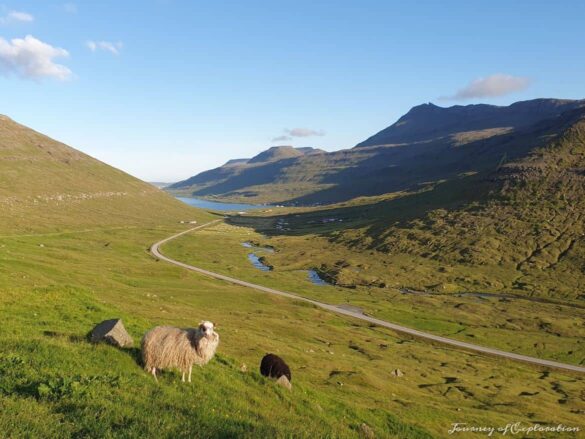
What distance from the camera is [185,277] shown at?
13088 cm

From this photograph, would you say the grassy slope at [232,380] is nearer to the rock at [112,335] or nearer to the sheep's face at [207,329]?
the rock at [112,335]

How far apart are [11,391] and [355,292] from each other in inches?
5850

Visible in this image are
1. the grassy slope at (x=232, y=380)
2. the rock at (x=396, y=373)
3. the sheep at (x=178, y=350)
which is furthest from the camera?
the rock at (x=396, y=373)

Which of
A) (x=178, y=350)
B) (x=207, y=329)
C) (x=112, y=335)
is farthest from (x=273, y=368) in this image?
(x=112, y=335)

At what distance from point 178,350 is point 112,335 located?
15.1 ft

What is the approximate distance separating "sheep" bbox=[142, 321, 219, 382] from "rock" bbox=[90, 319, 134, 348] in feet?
8.62

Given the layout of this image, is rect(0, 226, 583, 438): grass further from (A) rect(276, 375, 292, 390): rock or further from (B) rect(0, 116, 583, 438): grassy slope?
(A) rect(276, 375, 292, 390): rock

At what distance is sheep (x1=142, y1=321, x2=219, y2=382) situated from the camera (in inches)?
813

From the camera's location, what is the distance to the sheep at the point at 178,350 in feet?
67.7

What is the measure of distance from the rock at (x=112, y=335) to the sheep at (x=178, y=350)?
2.63m

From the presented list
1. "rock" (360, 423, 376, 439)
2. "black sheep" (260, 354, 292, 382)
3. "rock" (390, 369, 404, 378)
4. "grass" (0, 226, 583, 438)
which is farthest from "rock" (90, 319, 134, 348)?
"rock" (390, 369, 404, 378)

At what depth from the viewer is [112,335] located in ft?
75.7

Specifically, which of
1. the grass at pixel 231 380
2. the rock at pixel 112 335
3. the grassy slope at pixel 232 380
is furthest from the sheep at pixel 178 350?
the rock at pixel 112 335

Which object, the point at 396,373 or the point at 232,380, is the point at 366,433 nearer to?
the point at 232,380
